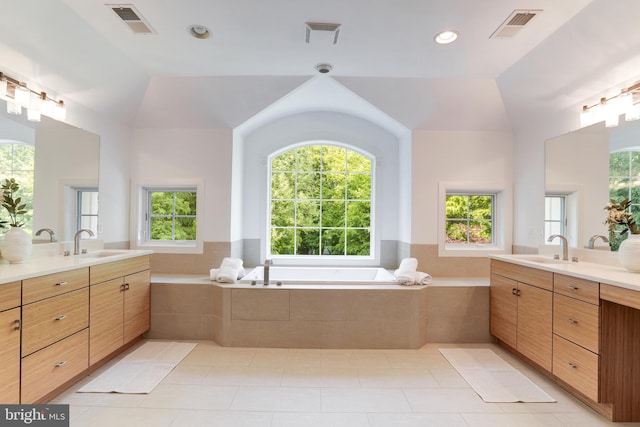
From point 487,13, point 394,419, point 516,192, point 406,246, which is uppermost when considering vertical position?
point 487,13

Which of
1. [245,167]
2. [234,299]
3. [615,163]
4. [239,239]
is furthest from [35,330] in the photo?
[615,163]

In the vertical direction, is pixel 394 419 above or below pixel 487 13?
below

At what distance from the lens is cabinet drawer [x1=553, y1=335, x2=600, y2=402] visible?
2.10 meters

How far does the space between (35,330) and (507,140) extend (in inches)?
175

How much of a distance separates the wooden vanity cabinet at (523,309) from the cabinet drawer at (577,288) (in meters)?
0.08

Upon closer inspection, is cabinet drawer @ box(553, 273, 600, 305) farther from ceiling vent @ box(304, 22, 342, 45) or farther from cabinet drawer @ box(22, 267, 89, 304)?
cabinet drawer @ box(22, 267, 89, 304)

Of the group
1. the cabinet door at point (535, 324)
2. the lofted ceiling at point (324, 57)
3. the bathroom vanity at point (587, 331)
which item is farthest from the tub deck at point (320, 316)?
the lofted ceiling at point (324, 57)

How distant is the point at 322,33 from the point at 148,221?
2.90m

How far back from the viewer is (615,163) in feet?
8.60

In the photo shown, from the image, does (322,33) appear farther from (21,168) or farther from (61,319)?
(61,319)

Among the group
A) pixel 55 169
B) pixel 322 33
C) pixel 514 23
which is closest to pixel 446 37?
pixel 514 23

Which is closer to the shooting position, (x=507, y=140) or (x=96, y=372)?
(x=96, y=372)

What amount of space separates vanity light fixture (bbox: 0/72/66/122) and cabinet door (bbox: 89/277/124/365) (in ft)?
4.47

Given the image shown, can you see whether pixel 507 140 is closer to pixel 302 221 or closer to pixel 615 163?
pixel 615 163
